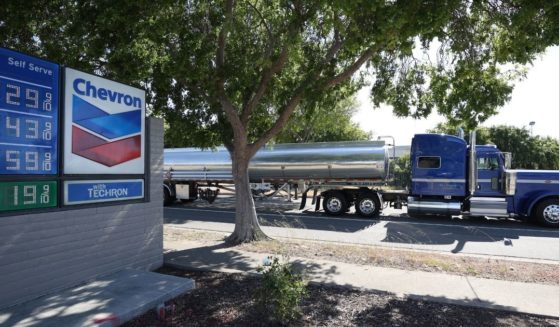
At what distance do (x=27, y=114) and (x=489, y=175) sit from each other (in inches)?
568

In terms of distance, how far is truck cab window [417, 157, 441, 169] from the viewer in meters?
15.7

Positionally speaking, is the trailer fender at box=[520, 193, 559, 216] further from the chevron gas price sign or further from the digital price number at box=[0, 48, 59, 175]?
the digital price number at box=[0, 48, 59, 175]

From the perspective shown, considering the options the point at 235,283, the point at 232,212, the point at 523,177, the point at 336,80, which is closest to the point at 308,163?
the point at 232,212

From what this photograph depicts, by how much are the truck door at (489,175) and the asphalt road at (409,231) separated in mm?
1148

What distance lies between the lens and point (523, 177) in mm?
14602

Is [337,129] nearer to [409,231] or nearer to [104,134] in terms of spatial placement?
[409,231]

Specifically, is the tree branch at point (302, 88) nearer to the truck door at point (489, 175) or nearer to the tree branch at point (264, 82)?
the tree branch at point (264, 82)

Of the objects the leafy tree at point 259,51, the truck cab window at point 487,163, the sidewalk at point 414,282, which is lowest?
the sidewalk at point 414,282

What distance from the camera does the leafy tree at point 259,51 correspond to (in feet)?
24.0

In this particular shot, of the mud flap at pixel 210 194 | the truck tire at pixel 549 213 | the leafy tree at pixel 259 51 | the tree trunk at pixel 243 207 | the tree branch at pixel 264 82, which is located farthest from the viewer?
the mud flap at pixel 210 194

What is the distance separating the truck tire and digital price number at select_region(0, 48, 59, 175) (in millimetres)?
14446

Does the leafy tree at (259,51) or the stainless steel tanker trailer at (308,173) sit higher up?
the leafy tree at (259,51)

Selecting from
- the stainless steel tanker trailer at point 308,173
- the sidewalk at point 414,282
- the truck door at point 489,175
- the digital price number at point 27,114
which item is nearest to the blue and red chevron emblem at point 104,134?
the digital price number at point 27,114

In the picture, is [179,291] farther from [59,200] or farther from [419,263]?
[419,263]
